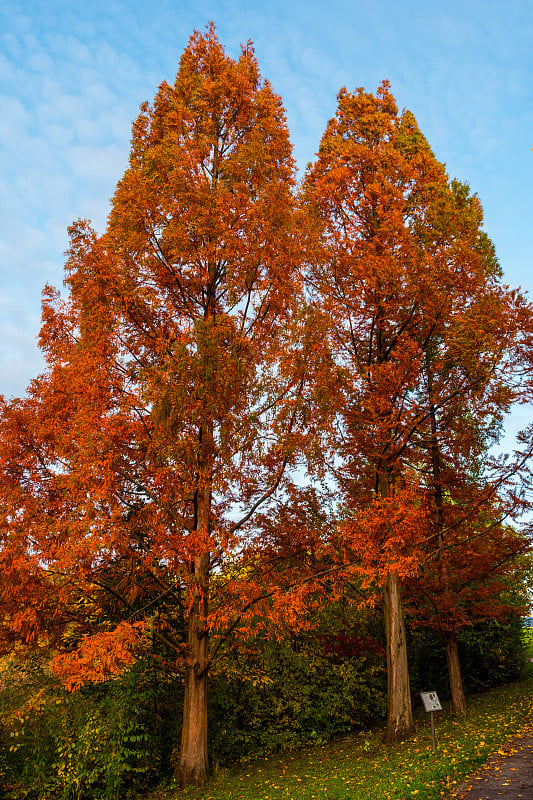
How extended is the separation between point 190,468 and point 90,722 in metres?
5.02

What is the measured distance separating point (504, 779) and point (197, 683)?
4.87 m

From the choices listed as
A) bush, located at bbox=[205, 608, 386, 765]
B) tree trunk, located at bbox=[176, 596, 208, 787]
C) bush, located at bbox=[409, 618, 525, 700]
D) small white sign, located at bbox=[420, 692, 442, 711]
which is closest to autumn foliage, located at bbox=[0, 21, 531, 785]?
tree trunk, located at bbox=[176, 596, 208, 787]

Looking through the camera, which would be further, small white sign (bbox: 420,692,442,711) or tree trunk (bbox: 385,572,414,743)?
tree trunk (bbox: 385,572,414,743)

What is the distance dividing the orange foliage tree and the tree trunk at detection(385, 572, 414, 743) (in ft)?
0.07

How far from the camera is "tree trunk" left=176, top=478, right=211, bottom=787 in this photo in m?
8.73

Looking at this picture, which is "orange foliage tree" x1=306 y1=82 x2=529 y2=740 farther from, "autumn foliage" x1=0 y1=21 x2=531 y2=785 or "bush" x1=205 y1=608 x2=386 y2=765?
"bush" x1=205 y1=608 x2=386 y2=765

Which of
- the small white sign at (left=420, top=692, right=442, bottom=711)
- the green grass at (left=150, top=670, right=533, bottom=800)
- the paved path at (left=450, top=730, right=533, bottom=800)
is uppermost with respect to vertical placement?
the small white sign at (left=420, top=692, right=442, bottom=711)

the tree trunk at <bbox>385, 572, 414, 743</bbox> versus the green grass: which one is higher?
the tree trunk at <bbox>385, 572, 414, 743</bbox>

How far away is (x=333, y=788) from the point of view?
768 cm

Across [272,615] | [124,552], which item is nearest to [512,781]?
[272,615]

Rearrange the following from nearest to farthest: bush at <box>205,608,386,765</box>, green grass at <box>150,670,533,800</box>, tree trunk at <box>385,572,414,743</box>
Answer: green grass at <box>150,670,533,800</box> < tree trunk at <box>385,572,414,743</box> < bush at <box>205,608,386,765</box>

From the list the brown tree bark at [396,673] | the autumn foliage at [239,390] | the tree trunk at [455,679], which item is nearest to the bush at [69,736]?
the autumn foliage at [239,390]

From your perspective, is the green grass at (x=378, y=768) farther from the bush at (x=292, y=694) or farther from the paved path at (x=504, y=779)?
the bush at (x=292, y=694)

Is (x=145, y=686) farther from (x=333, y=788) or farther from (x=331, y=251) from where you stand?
(x=331, y=251)
